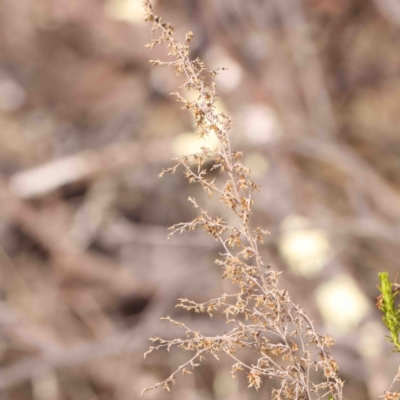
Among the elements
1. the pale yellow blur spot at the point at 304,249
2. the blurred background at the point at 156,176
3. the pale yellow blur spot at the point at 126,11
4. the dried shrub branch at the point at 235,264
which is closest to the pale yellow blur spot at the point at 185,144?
the blurred background at the point at 156,176

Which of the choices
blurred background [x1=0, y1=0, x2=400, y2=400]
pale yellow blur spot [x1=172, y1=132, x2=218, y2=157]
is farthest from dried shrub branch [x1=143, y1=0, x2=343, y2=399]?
pale yellow blur spot [x1=172, y1=132, x2=218, y2=157]

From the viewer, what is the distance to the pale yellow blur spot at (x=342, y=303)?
1.31 meters

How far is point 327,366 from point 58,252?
4.77 feet

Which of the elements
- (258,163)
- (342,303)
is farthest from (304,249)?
(258,163)

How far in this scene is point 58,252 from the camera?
1.61 metres

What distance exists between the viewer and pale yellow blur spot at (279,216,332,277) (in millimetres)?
1374

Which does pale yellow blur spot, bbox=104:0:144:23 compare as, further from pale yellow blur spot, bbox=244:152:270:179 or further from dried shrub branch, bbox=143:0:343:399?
dried shrub branch, bbox=143:0:343:399

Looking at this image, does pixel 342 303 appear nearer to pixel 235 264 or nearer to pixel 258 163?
pixel 258 163

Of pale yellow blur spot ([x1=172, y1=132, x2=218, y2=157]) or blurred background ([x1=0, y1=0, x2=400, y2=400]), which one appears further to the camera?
pale yellow blur spot ([x1=172, y1=132, x2=218, y2=157])

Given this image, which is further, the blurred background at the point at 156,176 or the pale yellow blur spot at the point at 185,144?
the pale yellow blur spot at the point at 185,144

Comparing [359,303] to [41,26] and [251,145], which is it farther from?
[41,26]

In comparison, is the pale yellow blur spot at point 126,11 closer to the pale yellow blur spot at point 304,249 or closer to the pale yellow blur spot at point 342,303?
the pale yellow blur spot at point 304,249

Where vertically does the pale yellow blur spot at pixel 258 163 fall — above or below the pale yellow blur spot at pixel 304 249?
above

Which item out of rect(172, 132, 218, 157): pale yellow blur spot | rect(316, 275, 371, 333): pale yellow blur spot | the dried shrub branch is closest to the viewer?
the dried shrub branch
